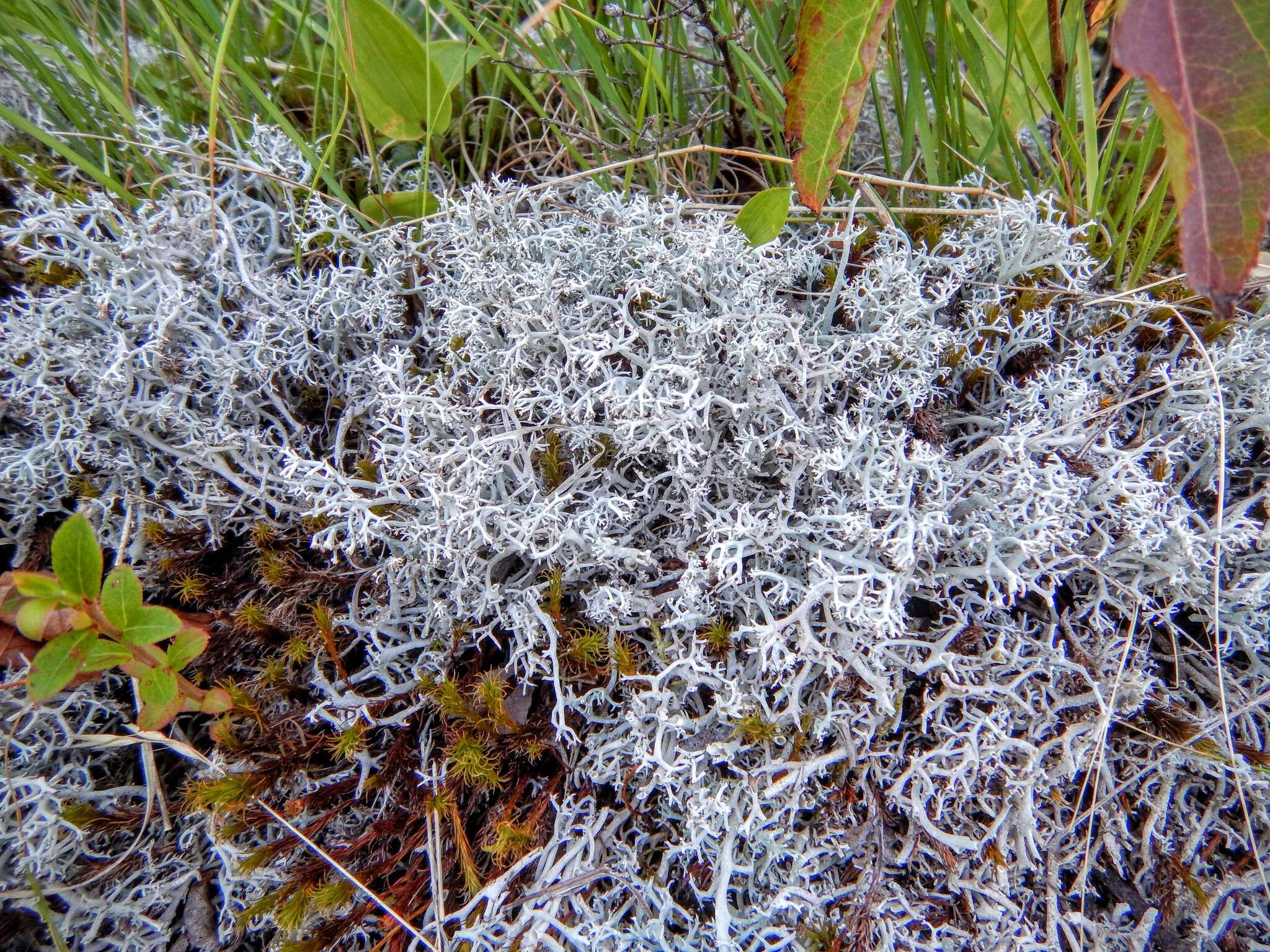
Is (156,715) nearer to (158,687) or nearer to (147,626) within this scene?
(158,687)

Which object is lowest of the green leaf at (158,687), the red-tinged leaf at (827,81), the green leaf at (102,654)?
→ the green leaf at (158,687)

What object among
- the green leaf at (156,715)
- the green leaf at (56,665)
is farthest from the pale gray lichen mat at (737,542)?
the green leaf at (56,665)

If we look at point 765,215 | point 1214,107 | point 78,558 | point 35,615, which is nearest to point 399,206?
point 765,215

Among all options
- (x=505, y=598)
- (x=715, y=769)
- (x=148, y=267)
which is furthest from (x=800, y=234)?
(x=148, y=267)

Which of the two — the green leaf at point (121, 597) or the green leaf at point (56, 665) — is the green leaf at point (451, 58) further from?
the green leaf at point (56, 665)

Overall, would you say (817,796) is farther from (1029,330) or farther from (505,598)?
(1029,330)

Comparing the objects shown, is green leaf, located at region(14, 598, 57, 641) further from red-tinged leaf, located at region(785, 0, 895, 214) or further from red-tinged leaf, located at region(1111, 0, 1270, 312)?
red-tinged leaf, located at region(1111, 0, 1270, 312)

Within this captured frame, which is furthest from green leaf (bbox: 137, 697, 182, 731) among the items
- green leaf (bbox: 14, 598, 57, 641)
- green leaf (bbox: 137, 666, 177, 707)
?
green leaf (bbox: 14, 598, 57, 641)
